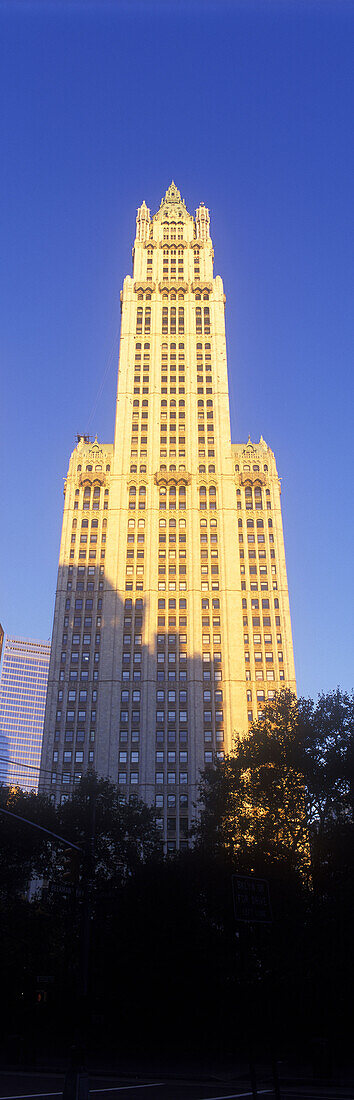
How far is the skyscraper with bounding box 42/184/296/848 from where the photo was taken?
8906cm

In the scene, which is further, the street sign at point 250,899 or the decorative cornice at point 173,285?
the decorative cornice at point 173,285

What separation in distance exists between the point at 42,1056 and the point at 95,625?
6320 centimetres

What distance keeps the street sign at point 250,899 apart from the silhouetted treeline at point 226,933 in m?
14.5

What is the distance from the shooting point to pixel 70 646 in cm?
9819

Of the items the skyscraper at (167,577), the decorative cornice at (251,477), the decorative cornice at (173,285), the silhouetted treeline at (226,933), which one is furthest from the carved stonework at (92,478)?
the silhouetted treeline at (226,933)

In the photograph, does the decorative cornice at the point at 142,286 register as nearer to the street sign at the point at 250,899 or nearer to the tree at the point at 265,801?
the tree at the point at 265,801

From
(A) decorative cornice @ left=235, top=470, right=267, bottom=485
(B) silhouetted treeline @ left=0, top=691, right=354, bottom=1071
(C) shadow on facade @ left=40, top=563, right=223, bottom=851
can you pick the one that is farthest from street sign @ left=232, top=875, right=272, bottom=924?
(A) decorative cornice @ left=235, top=470, right=267, bottom=485

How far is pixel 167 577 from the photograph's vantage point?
9838 cm

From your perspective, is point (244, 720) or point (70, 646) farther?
point (70, 646)

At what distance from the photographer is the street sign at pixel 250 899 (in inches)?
806

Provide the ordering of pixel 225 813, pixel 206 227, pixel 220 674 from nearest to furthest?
1. pixel 225 813
2. pixel 220 674
3. pixel 206 227

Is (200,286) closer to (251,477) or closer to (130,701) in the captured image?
(251,477)

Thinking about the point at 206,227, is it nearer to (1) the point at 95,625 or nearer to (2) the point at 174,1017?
(1) the point at 95,625

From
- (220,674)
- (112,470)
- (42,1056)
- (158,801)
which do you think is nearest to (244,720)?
(220,674)
